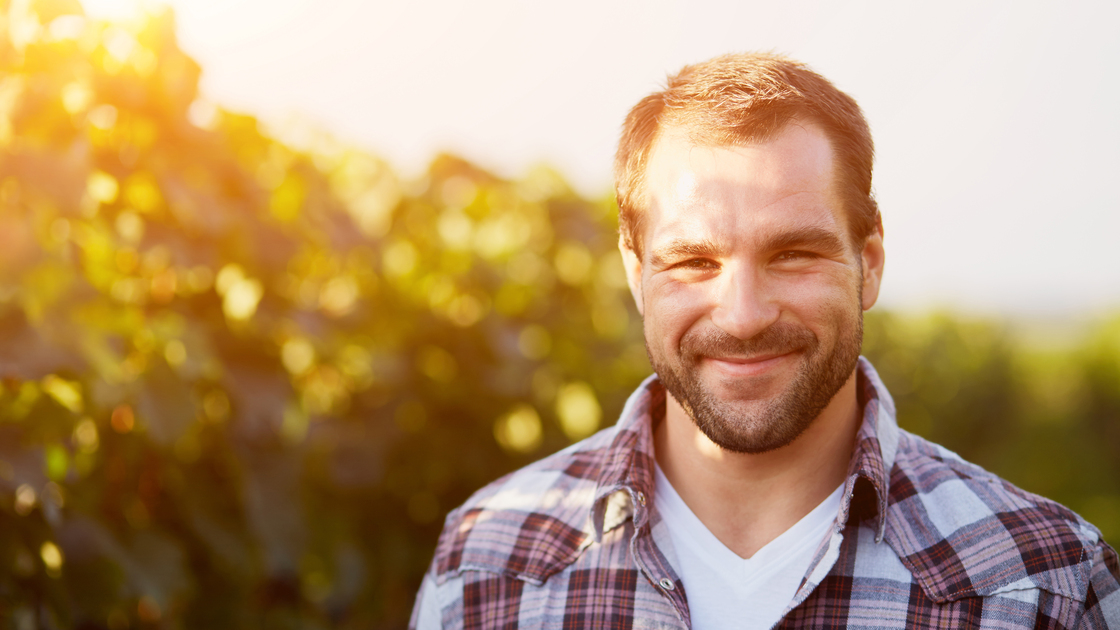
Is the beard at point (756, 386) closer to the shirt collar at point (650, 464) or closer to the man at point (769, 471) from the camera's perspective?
the man at point (769, 471)

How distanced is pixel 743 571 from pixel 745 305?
1.64ft

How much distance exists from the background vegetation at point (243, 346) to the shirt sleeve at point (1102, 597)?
1.81m

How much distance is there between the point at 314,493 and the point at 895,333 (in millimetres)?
4836

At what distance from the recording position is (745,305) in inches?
58.2

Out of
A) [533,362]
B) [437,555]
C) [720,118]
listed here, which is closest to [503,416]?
[533,362]

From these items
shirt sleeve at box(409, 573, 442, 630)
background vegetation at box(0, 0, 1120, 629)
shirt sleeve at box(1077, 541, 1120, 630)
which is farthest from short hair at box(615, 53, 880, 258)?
background vegetation at box(0, 0, 1120, 629)

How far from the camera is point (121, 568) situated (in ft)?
6.19

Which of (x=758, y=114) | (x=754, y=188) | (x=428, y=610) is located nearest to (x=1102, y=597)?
(x=754, y=188)

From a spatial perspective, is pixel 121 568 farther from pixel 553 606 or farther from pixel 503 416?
pixel 503 416

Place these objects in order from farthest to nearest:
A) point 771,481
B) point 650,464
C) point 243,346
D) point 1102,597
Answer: point 243,346 < point 650,464 < point 771,481 < point 1102,597

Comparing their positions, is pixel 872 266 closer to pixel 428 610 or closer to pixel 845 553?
pixel 845 553

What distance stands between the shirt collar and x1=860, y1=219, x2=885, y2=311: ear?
0.60 feet

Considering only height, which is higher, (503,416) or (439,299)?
(439,299)

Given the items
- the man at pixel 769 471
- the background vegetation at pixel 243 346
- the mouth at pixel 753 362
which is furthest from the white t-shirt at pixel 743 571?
the background vegetation at pixel 243 346
